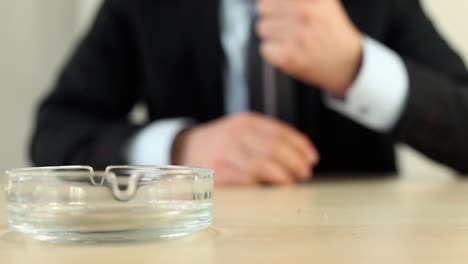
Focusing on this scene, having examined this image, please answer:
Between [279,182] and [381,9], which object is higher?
[381,9]

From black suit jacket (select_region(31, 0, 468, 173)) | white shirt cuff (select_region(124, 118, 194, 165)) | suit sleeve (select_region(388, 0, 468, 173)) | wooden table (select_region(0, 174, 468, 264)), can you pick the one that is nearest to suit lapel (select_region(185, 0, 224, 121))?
black suit jacket (select_region(31, 0, 468, 173))

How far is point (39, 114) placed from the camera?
726mm

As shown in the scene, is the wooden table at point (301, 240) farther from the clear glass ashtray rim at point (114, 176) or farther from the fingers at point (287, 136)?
the fingers at point (287, 136)

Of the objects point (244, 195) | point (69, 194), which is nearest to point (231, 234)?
point (69, 194)

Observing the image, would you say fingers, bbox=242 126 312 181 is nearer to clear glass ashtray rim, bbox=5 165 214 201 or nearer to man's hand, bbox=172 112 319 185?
man's hand, bbox=172 112 319 185

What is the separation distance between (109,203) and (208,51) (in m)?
0.54

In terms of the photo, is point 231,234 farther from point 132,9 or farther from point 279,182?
point 132,9

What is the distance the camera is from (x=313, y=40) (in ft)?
1.88

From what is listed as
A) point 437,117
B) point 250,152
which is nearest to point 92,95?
point 250,152

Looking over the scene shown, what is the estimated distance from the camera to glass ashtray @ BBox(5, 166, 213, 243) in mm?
176

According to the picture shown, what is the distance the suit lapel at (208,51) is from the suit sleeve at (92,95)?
9cm

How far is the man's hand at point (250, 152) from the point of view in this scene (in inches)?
19.5

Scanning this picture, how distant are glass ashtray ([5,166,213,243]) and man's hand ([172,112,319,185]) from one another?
0.29 m

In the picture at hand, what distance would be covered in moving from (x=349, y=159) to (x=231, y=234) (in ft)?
1.88
